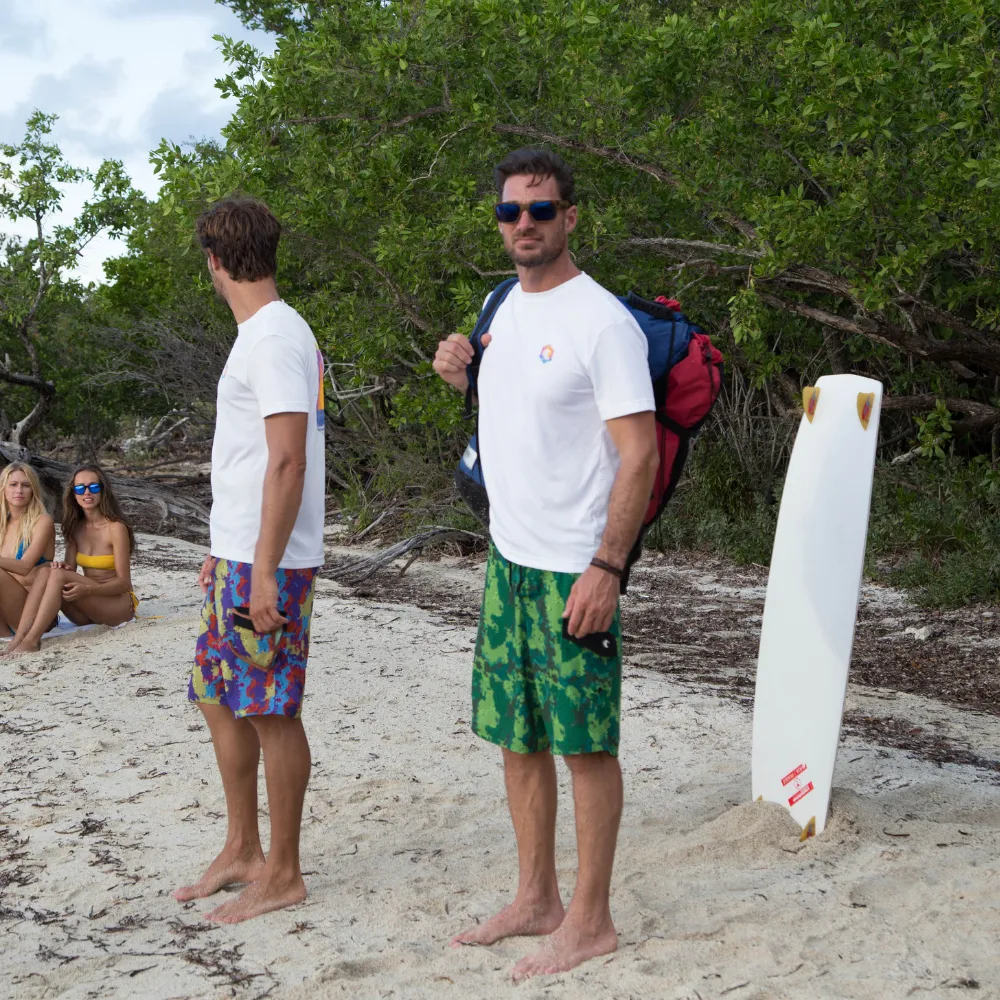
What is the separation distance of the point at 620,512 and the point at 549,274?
0.58 metres

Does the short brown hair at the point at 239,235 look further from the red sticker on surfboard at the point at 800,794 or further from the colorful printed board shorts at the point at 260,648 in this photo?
the red sticker on surfboard at the point at 800,794

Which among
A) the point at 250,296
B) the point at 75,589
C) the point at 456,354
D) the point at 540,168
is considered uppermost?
the point at 540,168

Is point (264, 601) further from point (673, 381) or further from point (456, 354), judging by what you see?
point (673, 381)

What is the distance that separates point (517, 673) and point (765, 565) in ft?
25.5

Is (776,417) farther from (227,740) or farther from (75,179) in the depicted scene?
(75,179)

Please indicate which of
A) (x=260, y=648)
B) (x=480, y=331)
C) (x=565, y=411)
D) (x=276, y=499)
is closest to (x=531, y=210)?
(x=480, y=331)

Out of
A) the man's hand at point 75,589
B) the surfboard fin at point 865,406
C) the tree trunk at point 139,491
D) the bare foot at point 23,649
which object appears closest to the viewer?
the surfboard fin at point 865,406

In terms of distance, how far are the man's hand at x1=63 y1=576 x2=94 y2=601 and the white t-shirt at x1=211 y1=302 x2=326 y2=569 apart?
4.07 meters

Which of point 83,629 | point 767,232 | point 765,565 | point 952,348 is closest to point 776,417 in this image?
point 765,565

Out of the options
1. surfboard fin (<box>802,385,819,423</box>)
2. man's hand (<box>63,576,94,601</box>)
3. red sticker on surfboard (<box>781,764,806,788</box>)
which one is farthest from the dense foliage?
red sticker on surfboard (<box>781,764,806,788</box>)

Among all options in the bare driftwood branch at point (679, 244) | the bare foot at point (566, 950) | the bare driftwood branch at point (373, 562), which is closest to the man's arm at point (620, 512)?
the bare foot at point (566, 950)

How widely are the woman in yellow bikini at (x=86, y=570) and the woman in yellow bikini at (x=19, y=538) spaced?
0.32 feet

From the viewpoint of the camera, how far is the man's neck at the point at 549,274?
104 inches

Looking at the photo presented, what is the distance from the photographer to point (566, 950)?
2.65 metres
